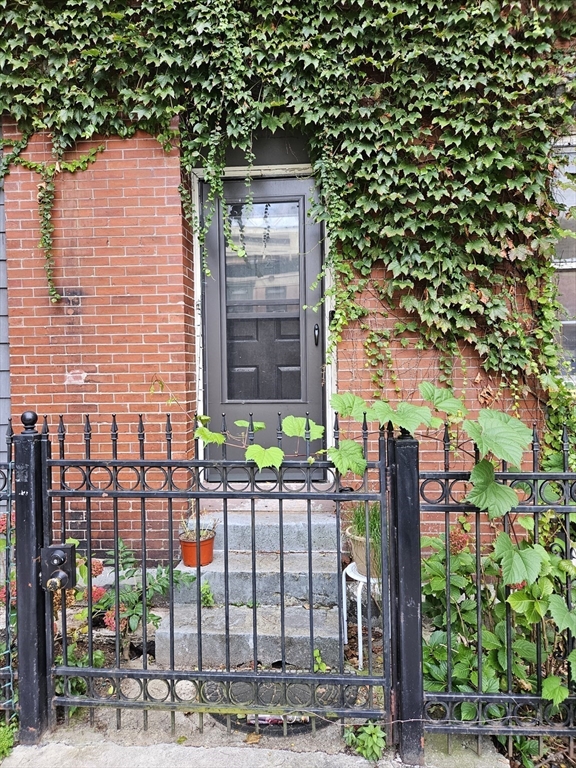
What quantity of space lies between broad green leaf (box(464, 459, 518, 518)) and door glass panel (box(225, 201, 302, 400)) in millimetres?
2194

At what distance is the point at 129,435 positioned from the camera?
3.85 m

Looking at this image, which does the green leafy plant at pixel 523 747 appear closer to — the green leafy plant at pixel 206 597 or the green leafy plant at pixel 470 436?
the green leafy plant at pixel 470 436

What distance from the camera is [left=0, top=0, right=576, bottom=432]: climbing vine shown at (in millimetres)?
3562

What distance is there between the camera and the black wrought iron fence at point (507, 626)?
2188mm

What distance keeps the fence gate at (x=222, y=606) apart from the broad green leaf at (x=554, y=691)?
0.56 m

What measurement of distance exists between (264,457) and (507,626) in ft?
4.56

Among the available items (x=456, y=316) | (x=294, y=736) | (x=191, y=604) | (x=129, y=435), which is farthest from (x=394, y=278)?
(x=294, y=736)

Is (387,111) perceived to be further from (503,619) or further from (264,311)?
(503,619)

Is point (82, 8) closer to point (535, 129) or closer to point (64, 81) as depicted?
point (64, 81)

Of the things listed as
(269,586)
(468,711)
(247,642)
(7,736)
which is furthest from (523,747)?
(7,736)

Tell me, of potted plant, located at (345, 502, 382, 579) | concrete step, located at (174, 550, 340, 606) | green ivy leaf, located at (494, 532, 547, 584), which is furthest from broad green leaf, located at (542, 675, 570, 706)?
concrete step, located at (174, 550, 340, 606)

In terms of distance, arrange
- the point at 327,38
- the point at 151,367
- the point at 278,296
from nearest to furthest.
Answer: the point at 327,38 → the point at 151,367 → the point at 278,296

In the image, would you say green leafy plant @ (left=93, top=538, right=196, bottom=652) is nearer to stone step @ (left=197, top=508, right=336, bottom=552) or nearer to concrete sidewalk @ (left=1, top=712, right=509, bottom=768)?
stone step @ (left=197, top=508, right=336, bottom=552)

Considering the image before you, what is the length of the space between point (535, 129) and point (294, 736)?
4.20 metres
